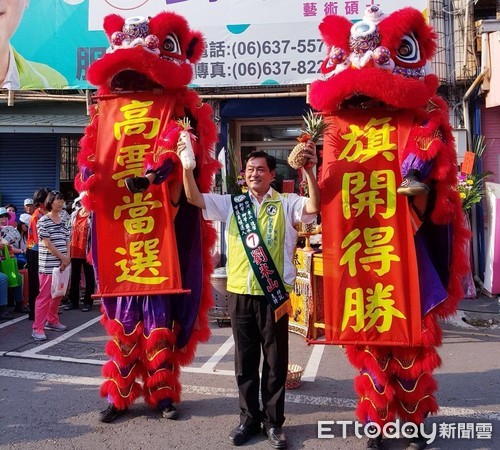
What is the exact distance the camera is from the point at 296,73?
7.98 meters

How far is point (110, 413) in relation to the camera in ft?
11.6

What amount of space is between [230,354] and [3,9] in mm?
7286

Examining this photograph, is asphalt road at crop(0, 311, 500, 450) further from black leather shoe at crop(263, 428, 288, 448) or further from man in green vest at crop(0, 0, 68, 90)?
man in green vest at crop(0, 0, 68, 90)

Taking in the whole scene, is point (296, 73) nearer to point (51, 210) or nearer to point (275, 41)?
point (275, 41)

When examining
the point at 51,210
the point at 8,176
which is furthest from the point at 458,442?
the point at 8,176

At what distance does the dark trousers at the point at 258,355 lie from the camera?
312 cm

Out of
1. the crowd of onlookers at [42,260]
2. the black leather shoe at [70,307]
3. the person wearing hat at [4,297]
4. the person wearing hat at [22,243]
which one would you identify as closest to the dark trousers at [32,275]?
the crowd of onlookers at [42,260]

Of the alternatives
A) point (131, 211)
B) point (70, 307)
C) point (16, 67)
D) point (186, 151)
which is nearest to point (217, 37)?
point (16, 67)

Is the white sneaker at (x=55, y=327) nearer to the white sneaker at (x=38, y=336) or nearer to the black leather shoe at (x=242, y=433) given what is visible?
the white sneaker at (x=38, y=336)

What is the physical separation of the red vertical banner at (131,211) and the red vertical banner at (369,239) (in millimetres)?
1162

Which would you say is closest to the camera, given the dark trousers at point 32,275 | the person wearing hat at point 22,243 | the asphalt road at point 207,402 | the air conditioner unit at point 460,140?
the asphalt road at point 207,402

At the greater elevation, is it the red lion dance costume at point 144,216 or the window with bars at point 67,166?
the window with bars at point 67,166

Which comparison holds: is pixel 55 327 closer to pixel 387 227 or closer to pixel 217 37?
pixel 387 227

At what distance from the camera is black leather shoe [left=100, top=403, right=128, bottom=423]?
3.51 metres
